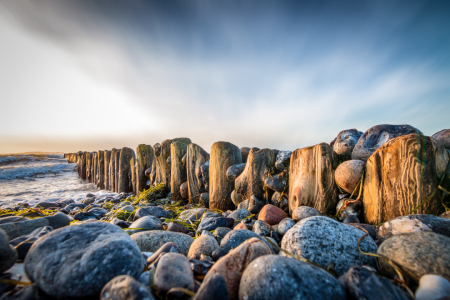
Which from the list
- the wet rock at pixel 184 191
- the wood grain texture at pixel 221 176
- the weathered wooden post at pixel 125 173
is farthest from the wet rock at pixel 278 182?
the weathered wooden post at pixel 125 173

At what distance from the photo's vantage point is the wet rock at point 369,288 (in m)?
0.84

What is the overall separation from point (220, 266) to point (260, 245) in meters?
0.32

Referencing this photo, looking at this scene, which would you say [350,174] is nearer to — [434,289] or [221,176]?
[434,289]

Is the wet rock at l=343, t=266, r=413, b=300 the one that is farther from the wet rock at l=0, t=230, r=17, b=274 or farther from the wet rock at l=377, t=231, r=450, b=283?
the wet rock at l=0, t=230, r=17, b=274

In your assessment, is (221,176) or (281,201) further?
(221,176)

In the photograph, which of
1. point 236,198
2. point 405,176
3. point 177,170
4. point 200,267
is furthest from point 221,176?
point 405,176

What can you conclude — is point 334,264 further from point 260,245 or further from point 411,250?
point 260,245

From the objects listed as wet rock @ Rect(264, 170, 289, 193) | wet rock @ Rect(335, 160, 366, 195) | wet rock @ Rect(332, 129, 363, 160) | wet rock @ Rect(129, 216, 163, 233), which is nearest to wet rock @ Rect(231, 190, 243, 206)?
wet rock @ Rect(264, 170, 289, 193)

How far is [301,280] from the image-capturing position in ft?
3.01

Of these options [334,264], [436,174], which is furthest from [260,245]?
[436,174]

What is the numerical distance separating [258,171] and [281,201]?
0.69 meters

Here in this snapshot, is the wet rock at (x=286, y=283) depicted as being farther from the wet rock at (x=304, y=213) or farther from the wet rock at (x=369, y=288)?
the wet rock at (x=304, y=213)

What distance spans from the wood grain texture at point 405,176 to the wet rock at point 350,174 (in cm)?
16

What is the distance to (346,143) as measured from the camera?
9.09ft
